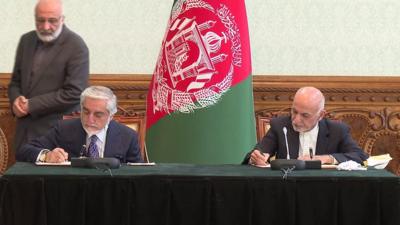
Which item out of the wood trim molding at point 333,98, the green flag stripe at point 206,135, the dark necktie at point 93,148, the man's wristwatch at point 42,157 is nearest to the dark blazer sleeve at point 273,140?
the green flag stripe at point 206,135

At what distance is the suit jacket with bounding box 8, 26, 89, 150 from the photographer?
6.12 meters

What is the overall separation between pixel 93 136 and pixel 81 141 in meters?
0.08

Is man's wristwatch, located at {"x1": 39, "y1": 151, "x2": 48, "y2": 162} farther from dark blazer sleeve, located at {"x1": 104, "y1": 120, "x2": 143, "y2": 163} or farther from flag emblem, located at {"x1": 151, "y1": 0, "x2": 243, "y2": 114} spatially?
flag emblem, located at {"x1": 151, "y1": 0, "x2": 243, "y2": 114}

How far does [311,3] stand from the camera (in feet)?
25.3

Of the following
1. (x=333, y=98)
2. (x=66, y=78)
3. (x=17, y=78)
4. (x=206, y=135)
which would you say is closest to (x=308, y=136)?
(x=206, y=135)

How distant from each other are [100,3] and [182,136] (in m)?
2.02

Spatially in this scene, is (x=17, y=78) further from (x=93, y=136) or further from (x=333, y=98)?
(x=333, y=98)

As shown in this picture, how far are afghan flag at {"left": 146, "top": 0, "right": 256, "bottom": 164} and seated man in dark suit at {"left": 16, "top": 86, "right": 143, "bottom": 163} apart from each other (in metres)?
0.77

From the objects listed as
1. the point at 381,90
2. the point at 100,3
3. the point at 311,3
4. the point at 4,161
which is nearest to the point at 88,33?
the point at 100,3

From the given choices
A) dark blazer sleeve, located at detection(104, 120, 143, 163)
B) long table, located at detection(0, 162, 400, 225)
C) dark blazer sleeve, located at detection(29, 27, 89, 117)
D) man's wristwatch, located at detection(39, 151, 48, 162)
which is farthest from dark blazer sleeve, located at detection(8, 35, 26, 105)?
long table, located at detection(0, 162, 400, 225)

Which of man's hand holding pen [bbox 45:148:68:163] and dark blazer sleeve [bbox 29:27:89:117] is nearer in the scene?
man's hand holding pen [bbox 45:148:68:163]

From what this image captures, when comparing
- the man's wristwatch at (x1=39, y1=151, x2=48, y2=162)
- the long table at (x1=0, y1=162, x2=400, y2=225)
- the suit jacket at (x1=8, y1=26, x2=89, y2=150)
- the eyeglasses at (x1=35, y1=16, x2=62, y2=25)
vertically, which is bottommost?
the long table at (x1=0, y1=162, x2=400, y2=225)

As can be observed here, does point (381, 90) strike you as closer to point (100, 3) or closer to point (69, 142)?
point (100, 3)

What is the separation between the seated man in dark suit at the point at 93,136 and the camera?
5184 mm
